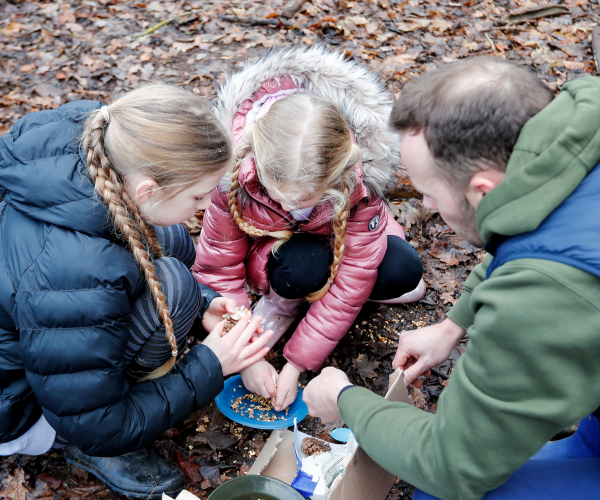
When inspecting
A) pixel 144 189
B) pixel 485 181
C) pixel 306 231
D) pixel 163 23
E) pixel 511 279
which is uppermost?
pixel 485 181

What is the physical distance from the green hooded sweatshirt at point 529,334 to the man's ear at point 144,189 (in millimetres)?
1162

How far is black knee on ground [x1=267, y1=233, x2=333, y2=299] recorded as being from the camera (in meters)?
2.65

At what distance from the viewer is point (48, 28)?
580cm

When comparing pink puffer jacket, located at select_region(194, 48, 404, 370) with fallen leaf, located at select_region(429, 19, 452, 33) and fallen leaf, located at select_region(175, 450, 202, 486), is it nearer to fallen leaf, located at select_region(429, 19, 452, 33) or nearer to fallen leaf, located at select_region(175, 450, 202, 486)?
fallen leaf, located at select_region(175, 450, 202, 486)

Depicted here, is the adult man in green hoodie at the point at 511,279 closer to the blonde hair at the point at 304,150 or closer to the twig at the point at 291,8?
the blonde hair at the point at 304,150

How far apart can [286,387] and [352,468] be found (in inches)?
32.0

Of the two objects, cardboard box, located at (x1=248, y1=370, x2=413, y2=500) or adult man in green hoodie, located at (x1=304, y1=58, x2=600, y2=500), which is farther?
cardboard box, located at (x1=248, y1=370, x2=413, y2=500)

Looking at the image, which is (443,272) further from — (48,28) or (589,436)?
(48,28)

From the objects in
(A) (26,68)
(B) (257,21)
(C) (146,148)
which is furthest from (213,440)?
(B) (257,21)

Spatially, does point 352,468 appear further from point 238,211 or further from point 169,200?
point 238,211

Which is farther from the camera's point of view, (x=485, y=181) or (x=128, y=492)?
(x=128, y=492)

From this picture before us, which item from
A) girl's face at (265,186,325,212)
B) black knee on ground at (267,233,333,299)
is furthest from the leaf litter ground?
girl's face at (265,186,325,212)

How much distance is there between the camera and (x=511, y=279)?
123 cm

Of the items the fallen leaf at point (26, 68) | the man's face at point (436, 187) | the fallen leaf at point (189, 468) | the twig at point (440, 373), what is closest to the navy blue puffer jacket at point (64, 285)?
the fallen leaf at point (189, 468)
